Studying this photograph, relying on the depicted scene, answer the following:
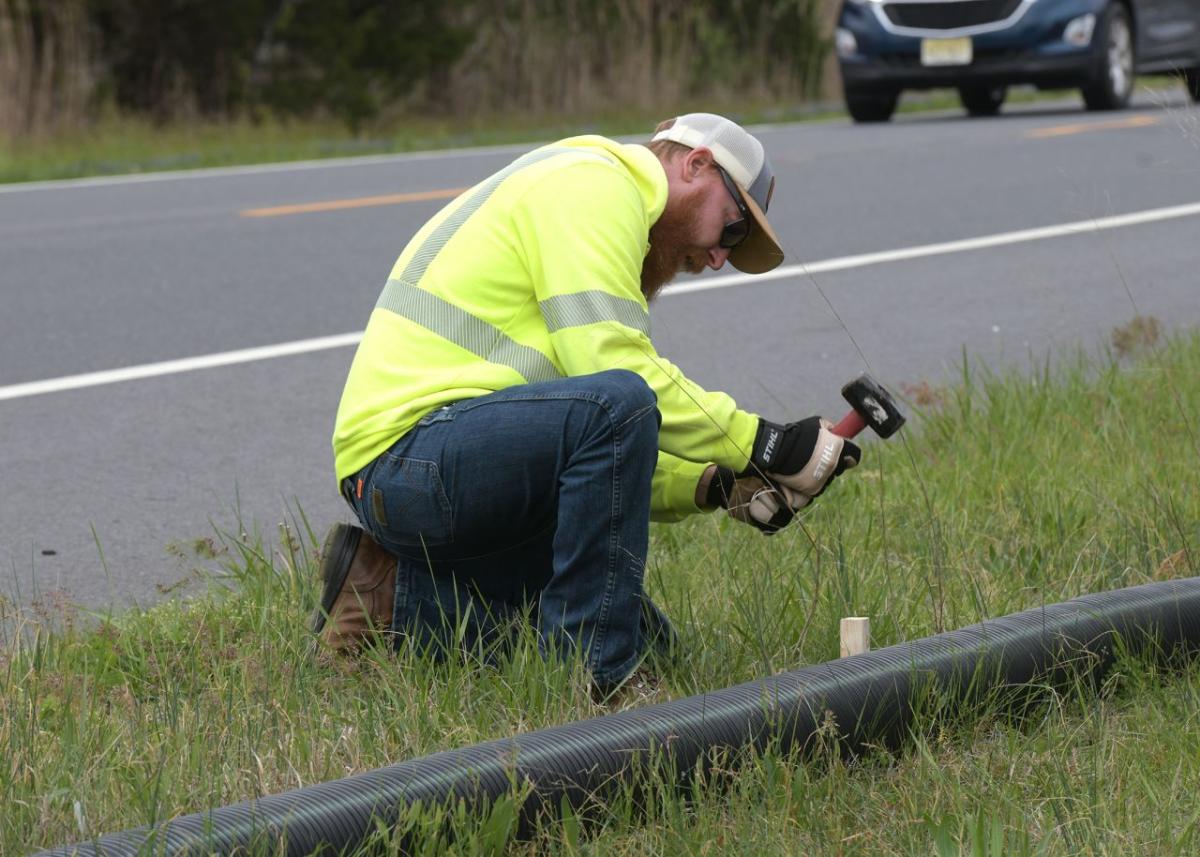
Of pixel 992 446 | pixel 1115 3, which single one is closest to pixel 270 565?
pixel 992 446

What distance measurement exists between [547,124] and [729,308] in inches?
372

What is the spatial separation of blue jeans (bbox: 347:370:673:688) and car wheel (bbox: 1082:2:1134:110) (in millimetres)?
12043

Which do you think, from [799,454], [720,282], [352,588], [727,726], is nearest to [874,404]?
[799,454]

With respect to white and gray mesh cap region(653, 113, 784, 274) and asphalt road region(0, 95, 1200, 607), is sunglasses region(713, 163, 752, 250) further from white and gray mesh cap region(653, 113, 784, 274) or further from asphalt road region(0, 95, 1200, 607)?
asphalt road region(0, 95, 1200, 607)

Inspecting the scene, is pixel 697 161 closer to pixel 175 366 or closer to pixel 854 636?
pixel 854 636

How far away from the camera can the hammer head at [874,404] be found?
11.3 ft

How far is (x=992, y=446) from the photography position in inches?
193

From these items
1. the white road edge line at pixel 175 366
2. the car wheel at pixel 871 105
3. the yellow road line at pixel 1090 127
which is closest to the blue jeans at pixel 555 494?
the white road edge line at pixel 175 366

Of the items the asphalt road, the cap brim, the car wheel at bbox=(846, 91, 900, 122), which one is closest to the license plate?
the car wheel at bbox=(846, 91, 900, 122)

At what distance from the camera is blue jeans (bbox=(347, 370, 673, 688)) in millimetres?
3205

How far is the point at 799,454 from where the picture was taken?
3.33 meters

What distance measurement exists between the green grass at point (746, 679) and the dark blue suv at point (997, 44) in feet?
32.5

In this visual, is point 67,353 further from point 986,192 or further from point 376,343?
point 986,192

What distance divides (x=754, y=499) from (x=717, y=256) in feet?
1.54
